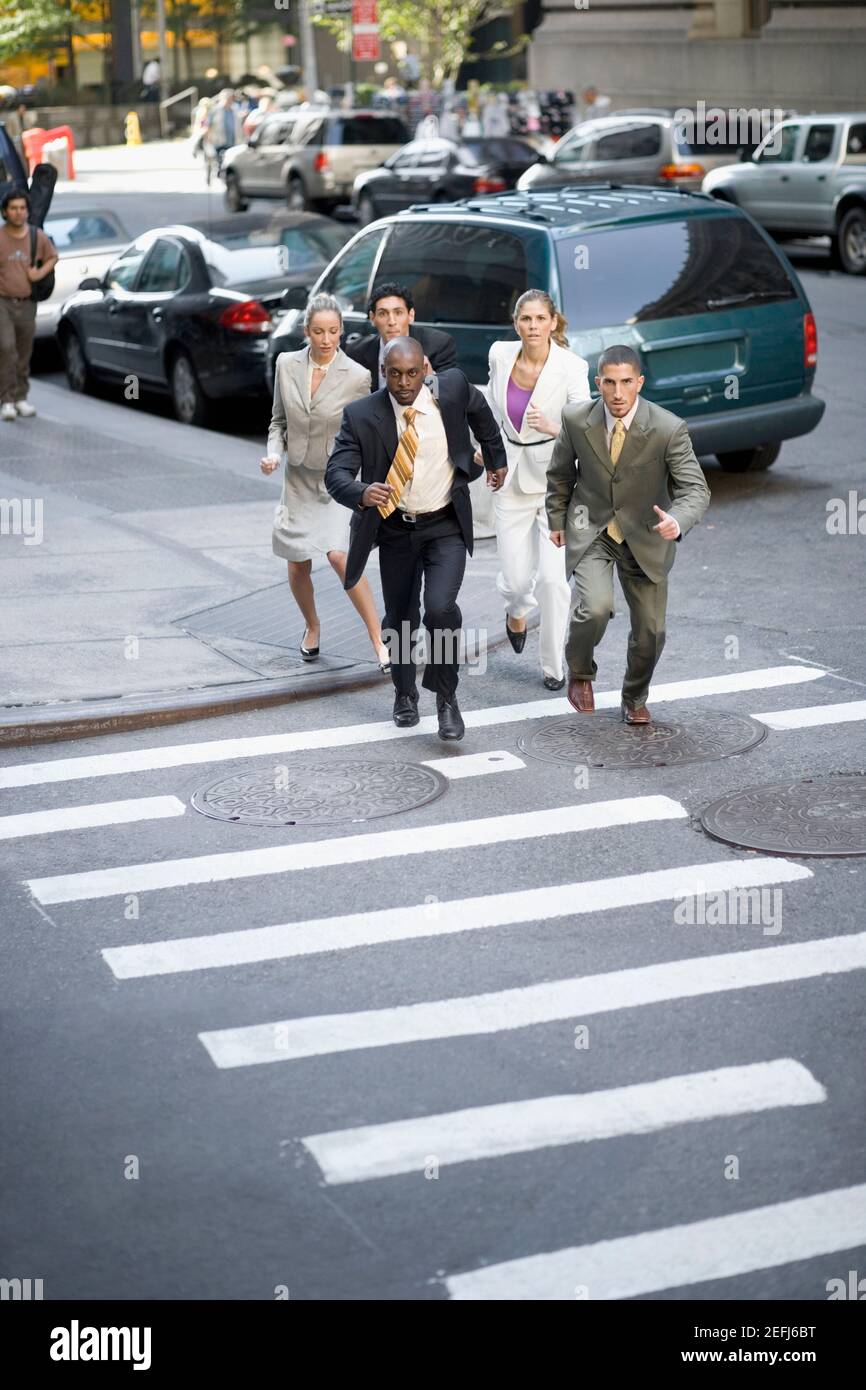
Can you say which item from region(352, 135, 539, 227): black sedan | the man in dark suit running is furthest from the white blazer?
region(352, 135, 539, 227): black sedan

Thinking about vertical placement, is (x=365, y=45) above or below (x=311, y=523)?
above

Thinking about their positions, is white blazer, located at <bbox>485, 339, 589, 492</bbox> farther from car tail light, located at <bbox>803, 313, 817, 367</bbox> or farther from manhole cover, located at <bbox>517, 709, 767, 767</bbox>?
car tail light, located at <bbox>803, 313, 817, 367</bbox>

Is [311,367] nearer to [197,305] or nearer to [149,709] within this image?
[149,709]

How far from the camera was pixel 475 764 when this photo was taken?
28.8ft

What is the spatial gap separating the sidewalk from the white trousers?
0.92 metres

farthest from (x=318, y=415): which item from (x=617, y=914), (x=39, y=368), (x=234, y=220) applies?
(x=39, y=368)

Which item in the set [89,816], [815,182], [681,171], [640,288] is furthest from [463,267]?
[681,171]

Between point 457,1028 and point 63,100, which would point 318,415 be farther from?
point 63,100

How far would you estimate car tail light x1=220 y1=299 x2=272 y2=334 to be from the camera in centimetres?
1698

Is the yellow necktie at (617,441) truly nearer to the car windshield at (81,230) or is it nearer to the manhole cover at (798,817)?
the manhole cover at (798,817)

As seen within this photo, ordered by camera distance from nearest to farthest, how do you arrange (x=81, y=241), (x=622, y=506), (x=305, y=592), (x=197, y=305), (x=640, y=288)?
1. (x=622, y=506)
2. (x=305, y=592)
3. (x=640, y=288)
4. (x=197, y=305)
5. (x=81, y=241)

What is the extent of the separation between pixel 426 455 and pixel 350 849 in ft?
7.10

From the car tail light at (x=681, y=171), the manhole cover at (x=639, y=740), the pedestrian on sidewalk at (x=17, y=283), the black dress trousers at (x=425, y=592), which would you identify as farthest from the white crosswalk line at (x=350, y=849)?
the car tail light at (x=681, y=171)

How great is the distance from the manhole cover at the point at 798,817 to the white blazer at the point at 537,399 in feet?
7.46
